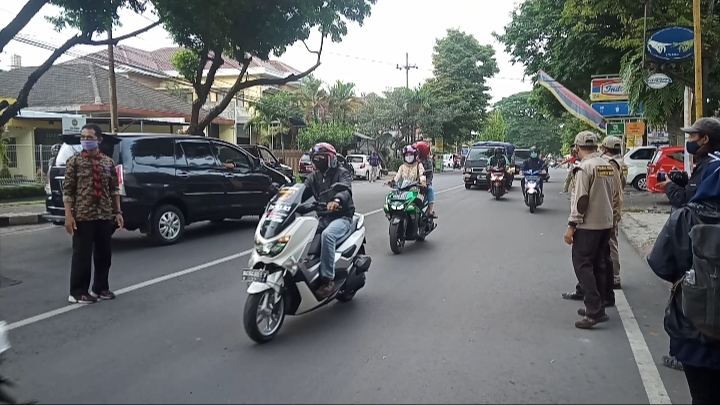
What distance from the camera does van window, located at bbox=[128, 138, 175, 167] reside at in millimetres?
10102

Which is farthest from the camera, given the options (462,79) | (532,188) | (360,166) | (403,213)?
(462,79)

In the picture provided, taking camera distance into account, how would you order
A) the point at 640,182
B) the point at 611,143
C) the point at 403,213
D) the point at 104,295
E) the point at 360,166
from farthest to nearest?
the point at 360,166 → the point at 640,182 → the point at 403,213 → the point at 611,143 → the point at 104,295

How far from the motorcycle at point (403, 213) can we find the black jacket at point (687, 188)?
515cm

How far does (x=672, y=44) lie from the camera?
11023 mm

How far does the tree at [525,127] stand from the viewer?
296 feet

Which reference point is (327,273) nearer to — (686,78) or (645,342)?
(645,342)

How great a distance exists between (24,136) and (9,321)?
21.7 metres

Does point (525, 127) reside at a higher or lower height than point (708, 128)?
higher

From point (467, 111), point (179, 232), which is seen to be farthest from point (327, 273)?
point (467, 111)

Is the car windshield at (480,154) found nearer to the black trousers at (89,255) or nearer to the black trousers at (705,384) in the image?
the black trousers at (89,255)

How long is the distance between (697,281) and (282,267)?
3262 millimetres

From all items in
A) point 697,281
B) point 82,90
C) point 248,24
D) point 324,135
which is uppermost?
point 248,24

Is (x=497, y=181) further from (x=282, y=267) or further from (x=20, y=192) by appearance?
(x=282, y=267)

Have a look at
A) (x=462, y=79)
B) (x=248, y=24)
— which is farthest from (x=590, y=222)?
(x=462, y=79)
